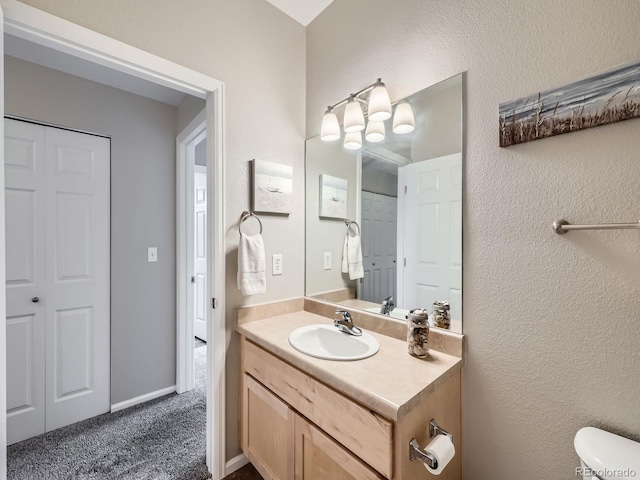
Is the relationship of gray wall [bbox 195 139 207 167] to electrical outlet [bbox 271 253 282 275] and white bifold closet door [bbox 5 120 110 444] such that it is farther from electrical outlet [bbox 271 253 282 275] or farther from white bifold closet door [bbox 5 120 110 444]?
electrical outlet [bbox 271 253 282 275]

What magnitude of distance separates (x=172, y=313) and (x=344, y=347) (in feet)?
5.46

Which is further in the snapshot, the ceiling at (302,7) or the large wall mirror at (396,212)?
the ceiling at (302,7)

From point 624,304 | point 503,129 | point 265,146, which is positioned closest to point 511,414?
point 624,304

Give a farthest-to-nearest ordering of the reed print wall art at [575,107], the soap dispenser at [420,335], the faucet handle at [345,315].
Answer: the faucet handle at [345,315] < the soap dispenser at [420,335] < the reed print wall art at [575,107]

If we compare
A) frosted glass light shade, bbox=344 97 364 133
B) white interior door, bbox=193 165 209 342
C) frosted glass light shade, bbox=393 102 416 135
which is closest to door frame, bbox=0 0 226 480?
frosted glass light shade, bbox=344 97 364 133

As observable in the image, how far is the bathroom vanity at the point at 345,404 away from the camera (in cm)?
86

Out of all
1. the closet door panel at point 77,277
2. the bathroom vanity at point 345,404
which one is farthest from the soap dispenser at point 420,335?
the closet door panel at point 77,277

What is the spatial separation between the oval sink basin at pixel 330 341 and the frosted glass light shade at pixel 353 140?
1.01 m

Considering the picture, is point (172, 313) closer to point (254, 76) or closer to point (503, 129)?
point (254, 76)

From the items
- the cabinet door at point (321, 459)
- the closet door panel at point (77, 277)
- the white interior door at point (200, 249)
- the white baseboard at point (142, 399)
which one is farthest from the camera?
the white interior door at point (200, 249)

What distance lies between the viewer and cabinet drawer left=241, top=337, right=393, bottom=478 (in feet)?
2.78

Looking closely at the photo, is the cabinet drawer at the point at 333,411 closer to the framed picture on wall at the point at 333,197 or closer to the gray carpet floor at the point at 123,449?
the gray carpet floor at the point at 123,449

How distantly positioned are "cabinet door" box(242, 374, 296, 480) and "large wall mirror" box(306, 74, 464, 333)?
2.07 ft

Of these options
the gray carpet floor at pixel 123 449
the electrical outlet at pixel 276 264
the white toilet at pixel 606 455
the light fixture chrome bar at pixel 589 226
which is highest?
the light fixture chrome bar at pixel 589 226
